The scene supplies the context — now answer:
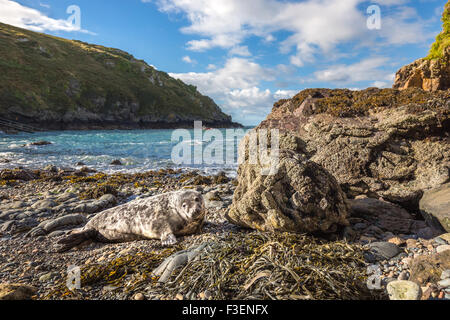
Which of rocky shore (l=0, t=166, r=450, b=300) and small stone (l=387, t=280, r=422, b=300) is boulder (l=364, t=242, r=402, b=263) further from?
small stone (l=387, t=280, r=422, b=300)

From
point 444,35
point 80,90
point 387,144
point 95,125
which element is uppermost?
point 80,90

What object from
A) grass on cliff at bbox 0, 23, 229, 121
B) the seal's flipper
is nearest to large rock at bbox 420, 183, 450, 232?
the seal's flipper

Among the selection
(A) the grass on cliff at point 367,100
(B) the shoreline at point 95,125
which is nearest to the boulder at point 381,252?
(A) the grass on cliff at point 367,100

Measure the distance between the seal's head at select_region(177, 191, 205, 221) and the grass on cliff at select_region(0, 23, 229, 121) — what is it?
6053 cm

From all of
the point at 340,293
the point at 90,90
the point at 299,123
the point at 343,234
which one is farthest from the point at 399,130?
the point at 90,90

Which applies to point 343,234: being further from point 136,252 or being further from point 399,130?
point 136,252

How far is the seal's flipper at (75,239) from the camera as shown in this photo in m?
4.17

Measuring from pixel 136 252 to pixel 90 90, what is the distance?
3056 inches

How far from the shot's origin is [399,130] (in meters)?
5.03

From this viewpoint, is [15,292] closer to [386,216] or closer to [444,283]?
[444,283]

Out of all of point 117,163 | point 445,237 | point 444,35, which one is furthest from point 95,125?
point 445,237

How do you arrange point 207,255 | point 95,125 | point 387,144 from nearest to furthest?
point 207,255 → point 387,144 → point 95,125

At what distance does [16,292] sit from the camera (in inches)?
98.4

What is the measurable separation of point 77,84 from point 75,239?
77.2 metres
